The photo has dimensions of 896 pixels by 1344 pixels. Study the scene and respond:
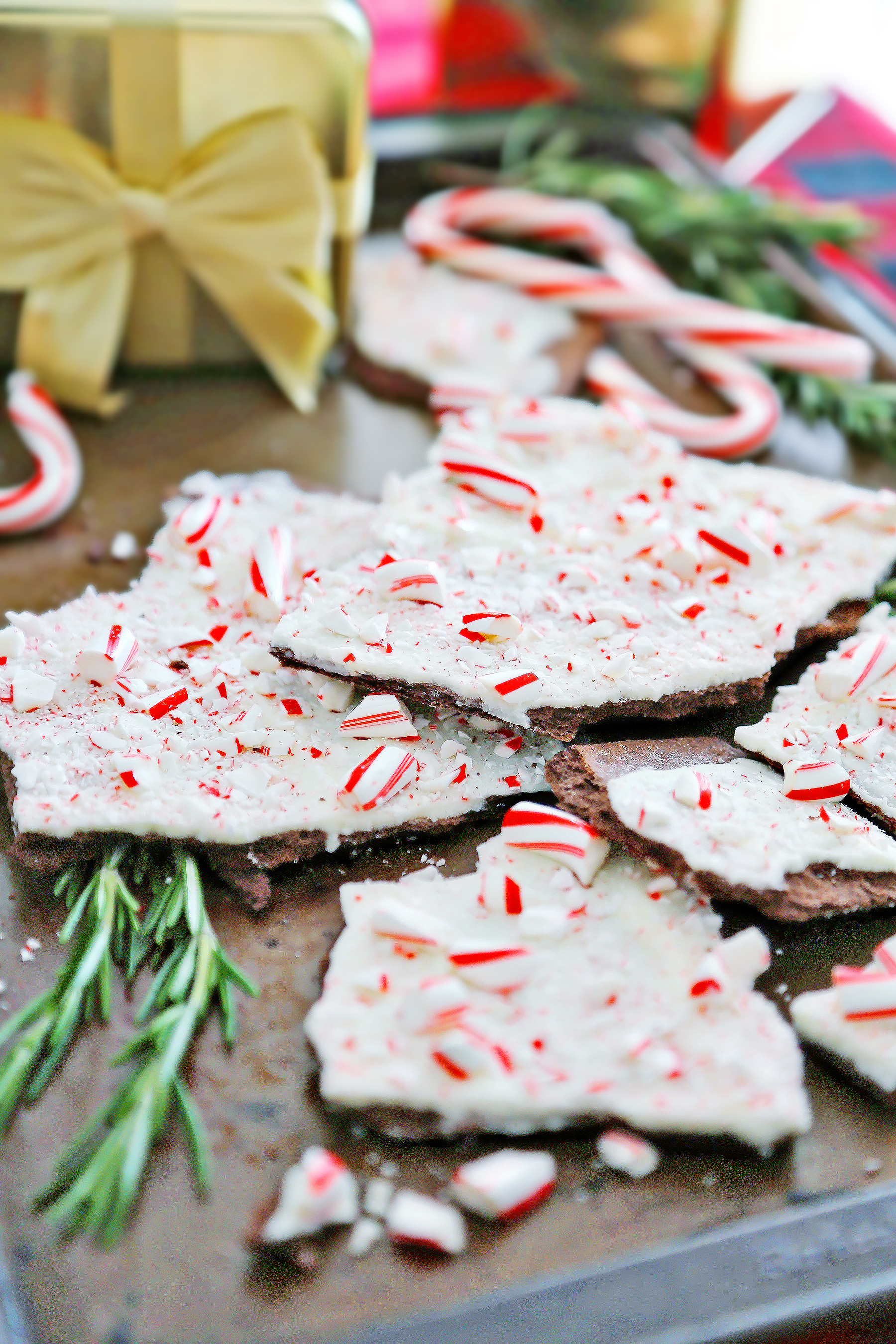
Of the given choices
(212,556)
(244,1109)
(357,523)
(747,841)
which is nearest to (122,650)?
(212,556)

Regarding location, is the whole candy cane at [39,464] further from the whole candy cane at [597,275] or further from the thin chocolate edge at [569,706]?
the whole candy cane at [597,275]

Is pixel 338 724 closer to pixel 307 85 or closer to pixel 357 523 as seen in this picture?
pixel 357 523

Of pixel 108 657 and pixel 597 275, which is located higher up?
pixel 597 275

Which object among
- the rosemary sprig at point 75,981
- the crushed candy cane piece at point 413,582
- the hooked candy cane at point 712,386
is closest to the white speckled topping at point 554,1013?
the rosemary sprig at point 75,981

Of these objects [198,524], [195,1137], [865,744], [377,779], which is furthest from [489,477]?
[195,1137]

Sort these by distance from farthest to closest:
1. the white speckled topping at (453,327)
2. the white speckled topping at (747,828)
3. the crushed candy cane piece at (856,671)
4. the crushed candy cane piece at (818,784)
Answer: the white speckled topping at (453,327)
the crushed candy cane piece at (856,671)
the crushed candy cane piece at (818,784)
the white speckled topping at (747,828)

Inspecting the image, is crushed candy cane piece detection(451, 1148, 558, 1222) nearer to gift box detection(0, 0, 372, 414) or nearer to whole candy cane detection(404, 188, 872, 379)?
gift box detection(0, 0, 372, 414)

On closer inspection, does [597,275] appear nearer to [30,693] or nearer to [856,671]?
[856,671]
